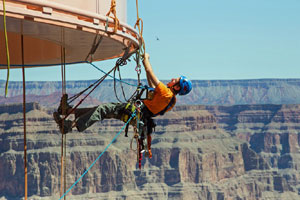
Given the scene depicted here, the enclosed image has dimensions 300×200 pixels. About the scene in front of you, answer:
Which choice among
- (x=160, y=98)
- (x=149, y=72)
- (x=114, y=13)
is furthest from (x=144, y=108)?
(x=114, y=13)

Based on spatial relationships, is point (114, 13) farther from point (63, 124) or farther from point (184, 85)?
point (184, 85)

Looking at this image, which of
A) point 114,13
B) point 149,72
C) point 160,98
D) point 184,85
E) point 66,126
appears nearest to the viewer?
point 114,13

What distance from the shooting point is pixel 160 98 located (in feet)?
33.0

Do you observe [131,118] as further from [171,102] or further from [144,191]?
[144,191]

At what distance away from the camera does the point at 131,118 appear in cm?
1022

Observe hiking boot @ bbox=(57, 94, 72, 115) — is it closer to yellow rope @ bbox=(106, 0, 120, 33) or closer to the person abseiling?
the person abseiling

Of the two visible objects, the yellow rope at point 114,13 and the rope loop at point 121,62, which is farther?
the rope loop at point 121,62

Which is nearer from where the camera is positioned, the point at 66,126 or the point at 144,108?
the point at 66,126

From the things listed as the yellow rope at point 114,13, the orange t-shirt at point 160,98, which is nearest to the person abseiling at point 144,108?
the orange t-shirt at point 160,98

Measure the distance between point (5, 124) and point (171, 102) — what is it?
189477 mm

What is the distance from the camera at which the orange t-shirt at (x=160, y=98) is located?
9.98 metres

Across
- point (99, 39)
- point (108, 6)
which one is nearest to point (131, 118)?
point (99, 39)

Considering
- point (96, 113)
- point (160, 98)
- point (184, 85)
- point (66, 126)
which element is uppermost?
point (184, 85)

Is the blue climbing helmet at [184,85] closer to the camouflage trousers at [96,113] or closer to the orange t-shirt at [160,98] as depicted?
the orange t-shirt at [160,98]
